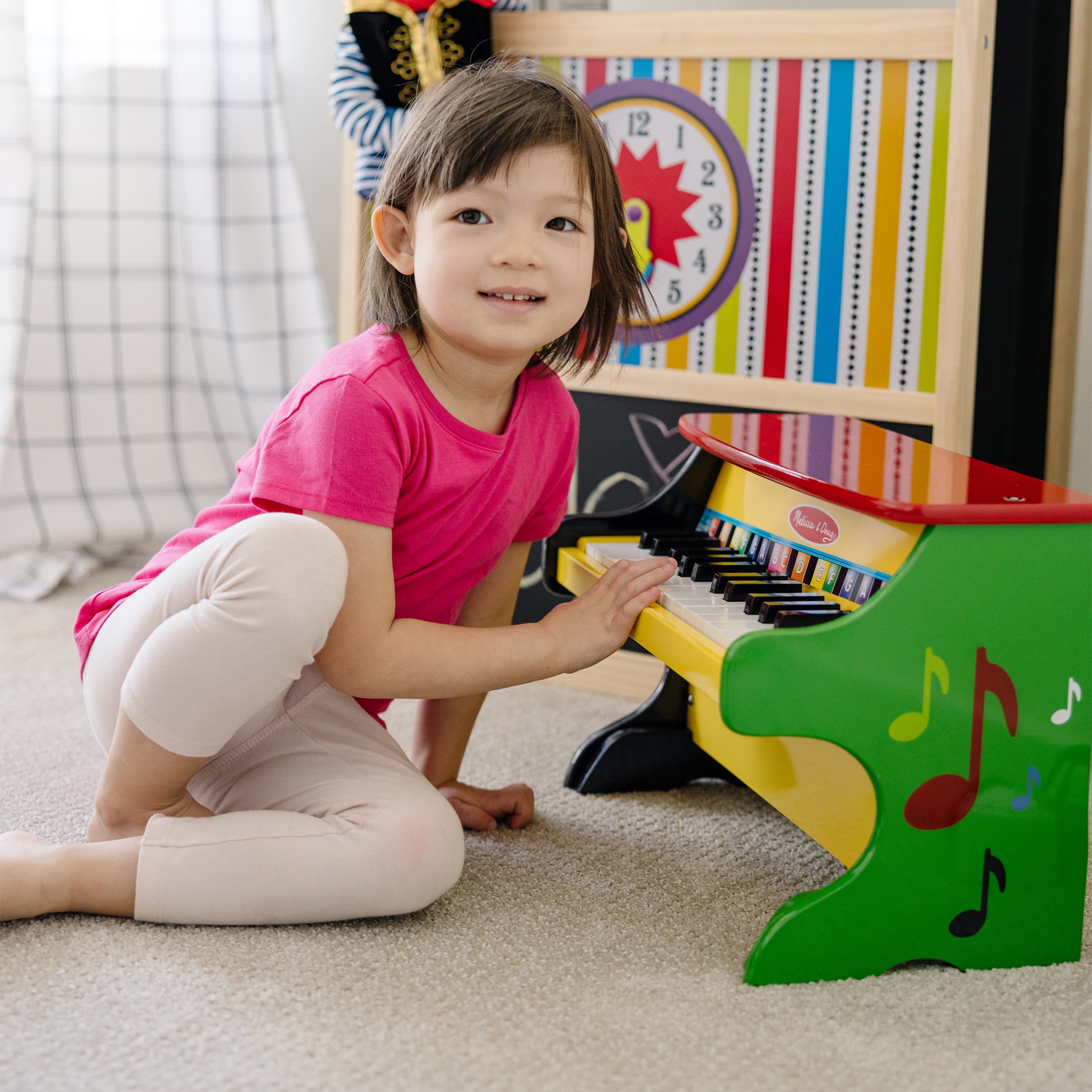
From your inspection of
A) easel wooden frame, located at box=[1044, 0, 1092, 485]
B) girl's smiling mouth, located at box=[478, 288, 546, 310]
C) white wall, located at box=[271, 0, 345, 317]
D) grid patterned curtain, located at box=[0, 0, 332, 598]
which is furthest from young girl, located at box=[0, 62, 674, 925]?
white wall, located at box=[271, 0, 345, 317]

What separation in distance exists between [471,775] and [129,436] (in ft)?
3.85

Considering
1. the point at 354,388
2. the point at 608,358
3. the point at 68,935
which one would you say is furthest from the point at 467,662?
the point at 608,358

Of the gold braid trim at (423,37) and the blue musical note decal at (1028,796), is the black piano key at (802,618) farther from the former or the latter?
the gold braid trim at (423,37)

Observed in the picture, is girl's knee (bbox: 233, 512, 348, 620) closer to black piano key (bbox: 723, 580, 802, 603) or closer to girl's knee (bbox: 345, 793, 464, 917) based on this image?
girl's knee (bbox: 345, 793, 464, 917)

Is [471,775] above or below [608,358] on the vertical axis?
below

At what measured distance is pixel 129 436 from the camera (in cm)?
209

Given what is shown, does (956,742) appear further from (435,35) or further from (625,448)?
(435,35)

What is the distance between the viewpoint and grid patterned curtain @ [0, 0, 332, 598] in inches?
77.3

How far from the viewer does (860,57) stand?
1290 mm

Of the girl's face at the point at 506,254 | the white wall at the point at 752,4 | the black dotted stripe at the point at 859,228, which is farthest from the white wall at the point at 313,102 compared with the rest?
the girl's face at the point at 506,254

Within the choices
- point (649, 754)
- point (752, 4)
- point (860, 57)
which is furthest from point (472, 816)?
point (752, 4)

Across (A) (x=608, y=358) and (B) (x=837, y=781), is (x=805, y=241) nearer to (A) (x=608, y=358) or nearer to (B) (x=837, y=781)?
(A) (x=608, y=358)

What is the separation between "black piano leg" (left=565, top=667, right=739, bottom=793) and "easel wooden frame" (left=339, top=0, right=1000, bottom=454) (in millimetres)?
382

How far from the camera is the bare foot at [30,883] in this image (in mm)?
832
